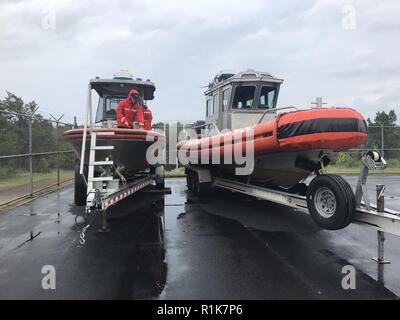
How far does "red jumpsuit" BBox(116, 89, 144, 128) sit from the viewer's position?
8125 millimetres

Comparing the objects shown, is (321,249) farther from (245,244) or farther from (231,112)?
(231,112)

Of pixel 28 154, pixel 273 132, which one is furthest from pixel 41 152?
pixel 273 132

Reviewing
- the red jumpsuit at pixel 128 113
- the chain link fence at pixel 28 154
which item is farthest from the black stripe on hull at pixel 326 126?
the chain link fence at pixel 28 154

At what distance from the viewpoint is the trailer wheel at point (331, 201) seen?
451cm

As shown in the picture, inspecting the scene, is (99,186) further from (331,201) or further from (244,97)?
(244,97)

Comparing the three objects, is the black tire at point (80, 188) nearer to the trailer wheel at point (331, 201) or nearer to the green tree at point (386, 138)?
the trailer wheel at point (331, 201)

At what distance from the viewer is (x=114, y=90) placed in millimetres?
9594

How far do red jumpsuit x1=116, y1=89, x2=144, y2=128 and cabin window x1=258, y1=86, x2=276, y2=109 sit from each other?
2.84 meters

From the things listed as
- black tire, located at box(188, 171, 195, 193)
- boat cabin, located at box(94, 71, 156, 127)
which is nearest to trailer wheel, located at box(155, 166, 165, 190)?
black tire, located at box(188, 171, 195, 193)

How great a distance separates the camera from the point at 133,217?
7.58 metres

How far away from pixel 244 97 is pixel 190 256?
493 centimetres

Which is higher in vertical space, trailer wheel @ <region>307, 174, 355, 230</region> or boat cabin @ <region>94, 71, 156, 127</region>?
boat cabin @ <region>94, 71, 156, 127</region>

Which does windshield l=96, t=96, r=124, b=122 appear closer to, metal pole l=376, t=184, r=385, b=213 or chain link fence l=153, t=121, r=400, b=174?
metal pole l=376, t=184, r=385, b=213

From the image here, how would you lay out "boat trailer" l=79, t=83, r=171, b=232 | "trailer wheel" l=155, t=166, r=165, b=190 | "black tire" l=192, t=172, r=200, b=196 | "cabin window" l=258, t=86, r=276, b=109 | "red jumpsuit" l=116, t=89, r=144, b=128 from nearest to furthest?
"boat trailer" l=79, t=83, r=171, b=232
"red jumpsuit" l=116, t=89, r=144, b=128
"cabin window" l=258, t=86, r=276, b=109
"black tire" l=192, t=172, r=200, b=196
"trailer wheel" l=155, t=166, r=165, b=190
